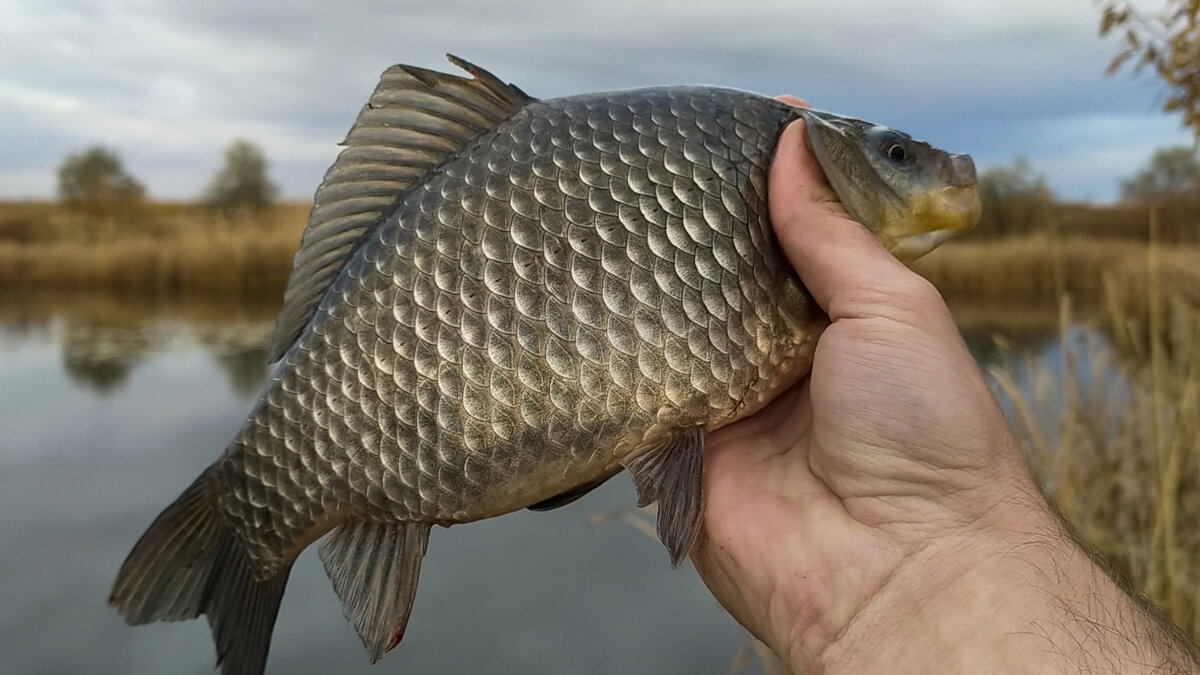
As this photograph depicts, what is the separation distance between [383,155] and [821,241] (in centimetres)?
93

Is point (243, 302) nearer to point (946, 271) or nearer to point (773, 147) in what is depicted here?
point (946, 271)

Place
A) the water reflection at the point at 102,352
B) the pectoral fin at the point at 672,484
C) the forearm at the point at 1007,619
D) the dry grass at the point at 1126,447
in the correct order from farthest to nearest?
the water reflection at the point at 102,352
the dry grass at the point at 1126,447
the pectoral fin at the point at 672,484
the forearm at the point at 1007,619

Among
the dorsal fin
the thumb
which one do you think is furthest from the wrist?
the dorsal fin

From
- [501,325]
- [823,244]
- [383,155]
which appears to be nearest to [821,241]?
[823,244]

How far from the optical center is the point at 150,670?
6.38 meters

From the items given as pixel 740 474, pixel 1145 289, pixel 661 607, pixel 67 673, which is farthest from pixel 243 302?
pixel 740 474

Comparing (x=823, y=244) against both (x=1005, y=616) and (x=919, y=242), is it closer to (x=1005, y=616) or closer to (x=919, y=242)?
(x=919, y=242)

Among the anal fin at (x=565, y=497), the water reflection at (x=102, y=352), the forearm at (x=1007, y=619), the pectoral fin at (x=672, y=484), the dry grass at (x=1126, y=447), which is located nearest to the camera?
the forearm at (x=1007, y=619)

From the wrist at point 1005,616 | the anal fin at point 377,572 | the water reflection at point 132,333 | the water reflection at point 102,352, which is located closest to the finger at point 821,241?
the wrist at point 1005,616

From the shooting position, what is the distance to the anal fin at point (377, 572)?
1.59 metres

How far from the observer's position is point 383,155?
5.68 ft

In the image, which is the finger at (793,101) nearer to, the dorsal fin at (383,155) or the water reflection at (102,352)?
the dorsal fin at (383,155)

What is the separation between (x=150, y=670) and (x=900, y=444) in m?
6.76

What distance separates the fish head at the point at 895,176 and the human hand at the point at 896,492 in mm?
41
